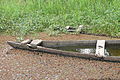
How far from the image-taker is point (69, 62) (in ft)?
17.3

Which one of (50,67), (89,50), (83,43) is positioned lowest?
(50,67)

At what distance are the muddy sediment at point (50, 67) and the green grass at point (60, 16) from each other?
1622 millimetres

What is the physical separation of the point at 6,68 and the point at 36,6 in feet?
14.6

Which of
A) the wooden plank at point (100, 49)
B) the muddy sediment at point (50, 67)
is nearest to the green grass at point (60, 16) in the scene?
the wooden plank at point (100, 49)

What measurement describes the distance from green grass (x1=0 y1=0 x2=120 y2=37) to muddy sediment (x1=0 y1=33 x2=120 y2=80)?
1622 mm

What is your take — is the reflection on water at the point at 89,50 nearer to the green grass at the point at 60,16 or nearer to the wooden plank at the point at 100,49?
the wooden plank at the point at 100,49

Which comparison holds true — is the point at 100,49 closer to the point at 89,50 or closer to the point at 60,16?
the point at 89,50

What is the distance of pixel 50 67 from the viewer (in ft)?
16.6

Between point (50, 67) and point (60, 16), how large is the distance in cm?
339

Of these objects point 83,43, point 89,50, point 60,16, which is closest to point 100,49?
point 89,50

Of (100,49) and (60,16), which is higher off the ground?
(60,16)

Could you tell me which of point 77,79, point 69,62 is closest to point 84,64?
point 69,62

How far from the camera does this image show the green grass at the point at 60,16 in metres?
7.21

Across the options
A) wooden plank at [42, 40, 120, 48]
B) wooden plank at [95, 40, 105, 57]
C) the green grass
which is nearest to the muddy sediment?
wooden plank at [95, 40, 105, 57]
